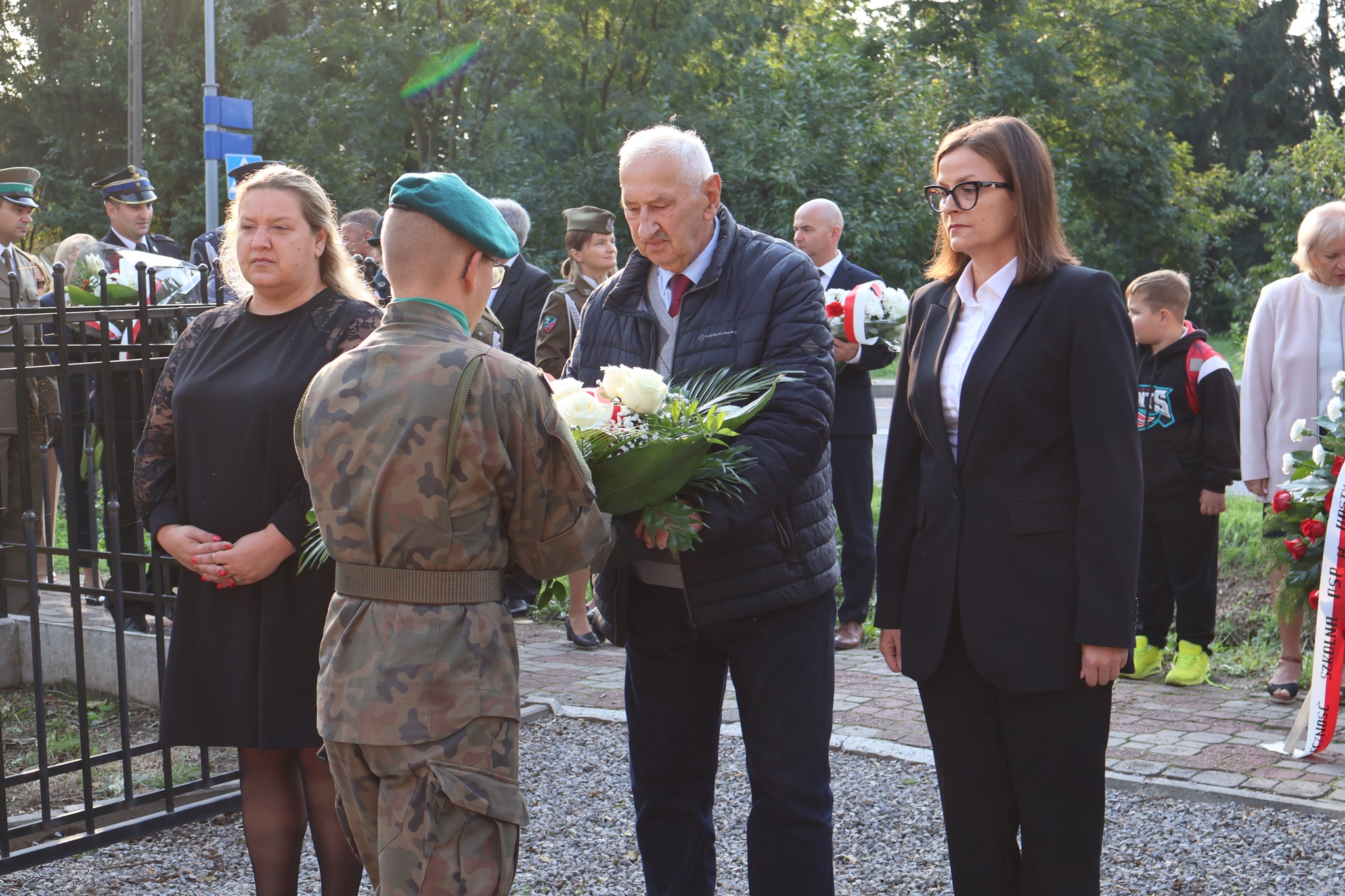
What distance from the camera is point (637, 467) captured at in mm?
2791

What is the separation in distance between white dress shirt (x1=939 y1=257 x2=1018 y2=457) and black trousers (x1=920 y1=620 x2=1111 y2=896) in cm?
55

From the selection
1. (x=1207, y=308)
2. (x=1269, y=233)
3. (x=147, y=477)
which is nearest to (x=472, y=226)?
(x=147, y=477)

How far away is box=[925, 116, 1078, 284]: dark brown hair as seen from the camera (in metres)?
2.89

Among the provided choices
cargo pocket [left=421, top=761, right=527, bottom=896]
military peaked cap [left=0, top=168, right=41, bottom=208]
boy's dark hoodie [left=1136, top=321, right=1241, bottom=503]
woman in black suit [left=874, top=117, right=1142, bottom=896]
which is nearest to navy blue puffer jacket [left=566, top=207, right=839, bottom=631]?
woman in black suit [left=874, top=117, right=1142, bottom=896]

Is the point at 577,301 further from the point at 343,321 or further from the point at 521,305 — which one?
the point at 343,321

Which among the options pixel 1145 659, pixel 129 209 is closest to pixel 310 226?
pixel 1145 659

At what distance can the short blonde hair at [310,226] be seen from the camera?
355 centimetres

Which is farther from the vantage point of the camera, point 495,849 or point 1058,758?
point 1058,758

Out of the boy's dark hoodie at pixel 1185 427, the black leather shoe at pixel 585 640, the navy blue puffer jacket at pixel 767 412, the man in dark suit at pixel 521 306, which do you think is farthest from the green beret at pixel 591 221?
the navy blue puffer jacket at pixel 767 412

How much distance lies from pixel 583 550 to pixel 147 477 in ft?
5.41

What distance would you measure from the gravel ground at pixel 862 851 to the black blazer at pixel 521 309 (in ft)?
9.75

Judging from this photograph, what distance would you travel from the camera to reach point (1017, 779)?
2973 mm

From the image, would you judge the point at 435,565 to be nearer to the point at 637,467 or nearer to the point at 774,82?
the point at 637,467

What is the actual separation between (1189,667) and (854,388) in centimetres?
227
